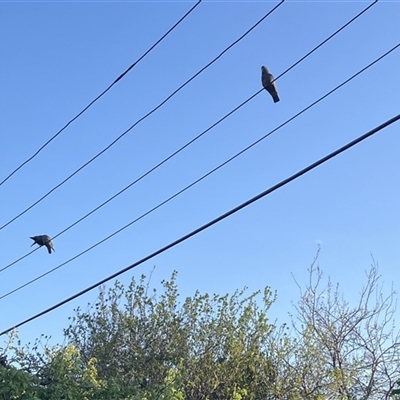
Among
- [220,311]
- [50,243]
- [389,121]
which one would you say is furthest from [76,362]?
[220,311]

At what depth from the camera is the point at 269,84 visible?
586 centimetres

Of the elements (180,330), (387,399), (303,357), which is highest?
(180,330)

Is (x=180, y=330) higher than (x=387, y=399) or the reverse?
higher

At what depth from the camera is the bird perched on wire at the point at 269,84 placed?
5.84m

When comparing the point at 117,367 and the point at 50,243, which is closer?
the point at 50,243

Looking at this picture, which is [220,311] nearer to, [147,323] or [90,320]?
[147,323]

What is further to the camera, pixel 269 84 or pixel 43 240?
pixel 43 240

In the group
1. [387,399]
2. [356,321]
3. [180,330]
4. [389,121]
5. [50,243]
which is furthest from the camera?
[180,330]

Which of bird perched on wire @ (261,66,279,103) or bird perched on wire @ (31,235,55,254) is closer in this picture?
bird perched on wire @ (261,66,279,103)

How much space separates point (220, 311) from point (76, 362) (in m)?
7.98

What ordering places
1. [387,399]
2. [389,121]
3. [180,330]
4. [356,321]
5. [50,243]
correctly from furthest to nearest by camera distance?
[180,330] < [356,321] < [387,399] < [50,243] < [389,121]

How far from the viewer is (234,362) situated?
16.0 metres

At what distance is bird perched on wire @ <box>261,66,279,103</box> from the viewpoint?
5844 millimetres

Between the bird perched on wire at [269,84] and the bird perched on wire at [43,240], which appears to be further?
the bird perched on wire at [43,240]
